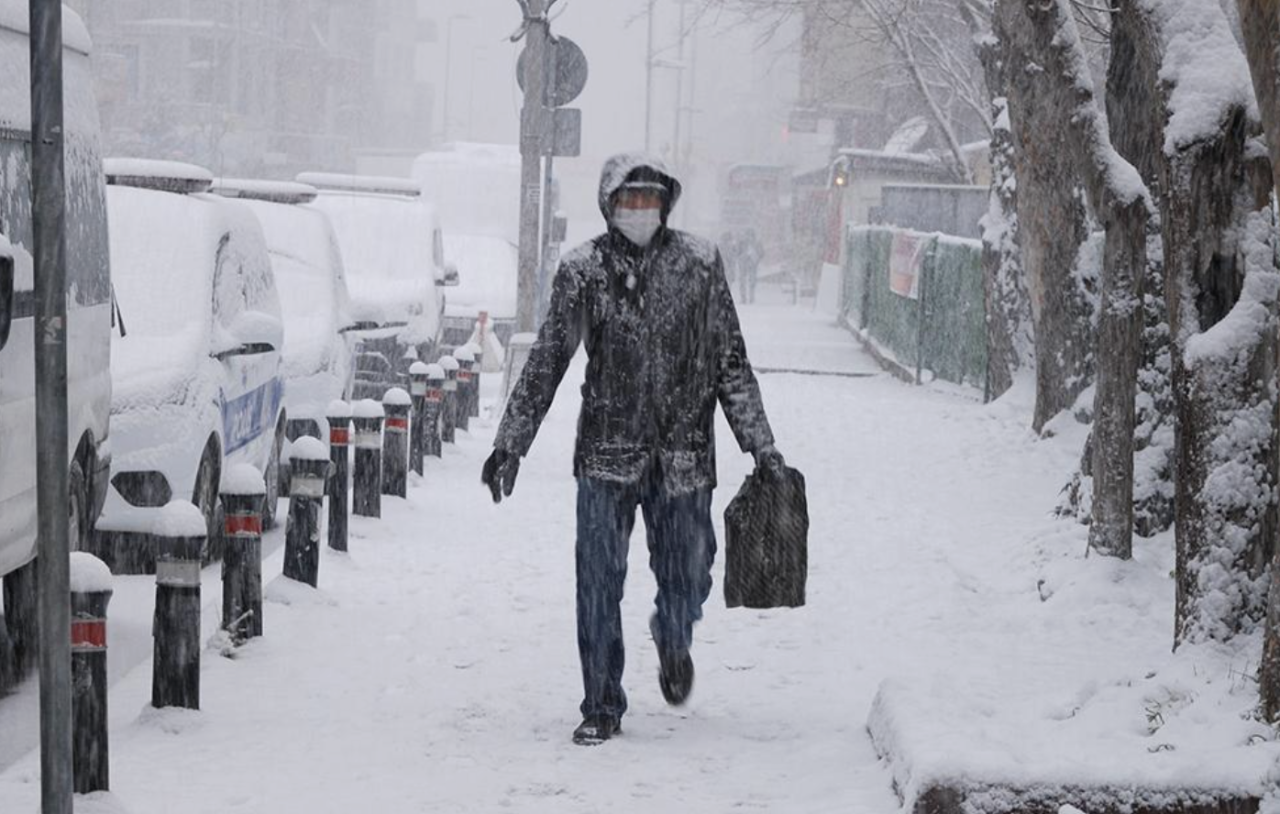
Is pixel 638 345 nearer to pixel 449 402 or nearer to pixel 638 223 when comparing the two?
pixel 638 223

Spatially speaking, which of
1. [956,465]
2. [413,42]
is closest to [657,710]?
[956,465]

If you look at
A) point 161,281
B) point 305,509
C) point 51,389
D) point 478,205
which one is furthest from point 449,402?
point 478,205

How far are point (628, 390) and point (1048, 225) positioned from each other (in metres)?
7.94

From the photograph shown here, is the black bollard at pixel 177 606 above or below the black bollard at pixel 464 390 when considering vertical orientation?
above

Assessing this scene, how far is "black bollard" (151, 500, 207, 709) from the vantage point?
23.5 feet

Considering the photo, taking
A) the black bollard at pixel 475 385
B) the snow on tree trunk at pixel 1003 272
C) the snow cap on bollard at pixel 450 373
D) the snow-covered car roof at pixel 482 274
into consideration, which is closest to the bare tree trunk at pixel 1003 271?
the snow on tree trunk at pixel 1003 272

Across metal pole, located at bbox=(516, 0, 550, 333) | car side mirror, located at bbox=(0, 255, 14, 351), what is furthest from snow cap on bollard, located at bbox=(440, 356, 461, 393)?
car side mirror, located at bbox=(0, 255, 14, 351)

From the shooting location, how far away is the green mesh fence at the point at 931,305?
2297 cm

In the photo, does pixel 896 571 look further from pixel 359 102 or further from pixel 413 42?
pixel 413 42

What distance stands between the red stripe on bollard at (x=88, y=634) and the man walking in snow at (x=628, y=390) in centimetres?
156

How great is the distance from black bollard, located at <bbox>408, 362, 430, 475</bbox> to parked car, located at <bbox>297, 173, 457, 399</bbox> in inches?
138

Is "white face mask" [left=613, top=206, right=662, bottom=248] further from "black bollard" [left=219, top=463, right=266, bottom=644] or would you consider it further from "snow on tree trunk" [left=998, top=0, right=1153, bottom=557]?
"snow on tree trunk" [left=998, top=0, right=1153, bottom=557]

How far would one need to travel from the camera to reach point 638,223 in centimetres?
722

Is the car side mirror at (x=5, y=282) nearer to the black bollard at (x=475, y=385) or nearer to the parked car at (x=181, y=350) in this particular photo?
the parked car at (x=181, y=350)
